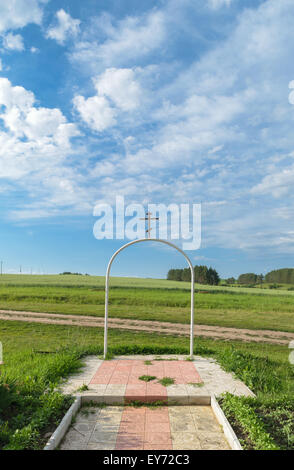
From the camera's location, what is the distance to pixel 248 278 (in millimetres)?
55719

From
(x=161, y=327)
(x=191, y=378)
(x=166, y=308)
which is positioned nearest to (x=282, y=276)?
(x=166, y=308)

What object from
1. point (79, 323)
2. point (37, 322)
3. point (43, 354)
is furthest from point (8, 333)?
point (43, 354)

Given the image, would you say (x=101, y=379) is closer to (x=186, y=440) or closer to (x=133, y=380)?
(x=133, y=380)

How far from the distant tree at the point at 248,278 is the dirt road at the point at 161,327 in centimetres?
4005

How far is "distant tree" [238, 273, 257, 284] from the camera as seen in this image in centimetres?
5488

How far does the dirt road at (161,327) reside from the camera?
1461 centimetres

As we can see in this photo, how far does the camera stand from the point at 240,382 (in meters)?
6.28

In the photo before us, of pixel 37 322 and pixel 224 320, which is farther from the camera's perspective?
pixel 224 320

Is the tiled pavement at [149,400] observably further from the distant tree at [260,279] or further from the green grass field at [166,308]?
the distant tree at [260,279]

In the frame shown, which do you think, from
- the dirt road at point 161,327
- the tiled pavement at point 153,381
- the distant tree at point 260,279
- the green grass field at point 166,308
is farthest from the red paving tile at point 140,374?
the distant tree at point 260,279

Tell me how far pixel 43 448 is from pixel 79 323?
44.1 feet

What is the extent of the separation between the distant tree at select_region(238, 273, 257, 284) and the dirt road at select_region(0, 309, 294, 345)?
131 ft
